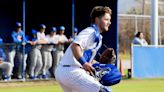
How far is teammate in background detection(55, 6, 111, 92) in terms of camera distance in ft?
24.3

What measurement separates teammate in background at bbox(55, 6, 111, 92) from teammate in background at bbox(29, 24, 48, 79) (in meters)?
9.77

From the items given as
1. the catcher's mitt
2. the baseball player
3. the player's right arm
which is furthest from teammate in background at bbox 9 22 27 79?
the player's right arm

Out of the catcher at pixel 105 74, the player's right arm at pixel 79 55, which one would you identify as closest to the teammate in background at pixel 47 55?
the catcher at pixel 105 74

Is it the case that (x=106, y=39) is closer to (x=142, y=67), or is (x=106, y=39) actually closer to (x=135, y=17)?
(x=142, y=67)

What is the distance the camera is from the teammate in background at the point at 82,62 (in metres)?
7.41

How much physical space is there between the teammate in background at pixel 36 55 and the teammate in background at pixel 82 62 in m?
9.77

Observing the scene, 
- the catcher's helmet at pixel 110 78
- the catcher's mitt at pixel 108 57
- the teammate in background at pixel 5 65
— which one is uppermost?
the catcher's mitt at pixel 108 57

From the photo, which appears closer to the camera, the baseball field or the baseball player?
the baseball player

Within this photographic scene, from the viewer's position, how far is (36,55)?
1744 cm

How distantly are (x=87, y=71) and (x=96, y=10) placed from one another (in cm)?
93

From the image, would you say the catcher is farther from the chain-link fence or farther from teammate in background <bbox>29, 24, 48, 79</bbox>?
the chain-link fence

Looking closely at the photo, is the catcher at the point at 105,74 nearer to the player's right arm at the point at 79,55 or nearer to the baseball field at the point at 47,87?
the player's right arm at the point at 79,55

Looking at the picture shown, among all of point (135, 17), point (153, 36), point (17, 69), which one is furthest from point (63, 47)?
point (135, 17)

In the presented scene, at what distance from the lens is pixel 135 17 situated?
110ft
